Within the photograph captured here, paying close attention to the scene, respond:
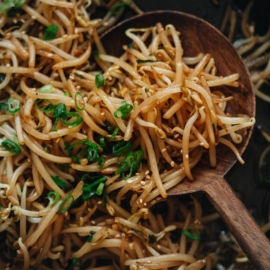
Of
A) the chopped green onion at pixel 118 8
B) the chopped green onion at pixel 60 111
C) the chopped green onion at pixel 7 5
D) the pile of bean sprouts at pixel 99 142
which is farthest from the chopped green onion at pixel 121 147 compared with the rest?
the chopped green onion at pixel 7 5

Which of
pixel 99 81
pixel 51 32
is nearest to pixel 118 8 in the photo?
pixel 51 32

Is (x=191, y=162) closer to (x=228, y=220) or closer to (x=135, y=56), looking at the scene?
(x=228, y=220)

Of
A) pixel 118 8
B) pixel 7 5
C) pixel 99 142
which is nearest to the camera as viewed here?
pixel 99 142

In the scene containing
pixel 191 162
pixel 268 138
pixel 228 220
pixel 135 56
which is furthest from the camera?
pixel 268 138

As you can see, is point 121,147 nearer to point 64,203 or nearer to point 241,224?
point 64,203

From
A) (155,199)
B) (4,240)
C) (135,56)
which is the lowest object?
(4,240)

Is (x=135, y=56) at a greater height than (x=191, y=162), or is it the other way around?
(x=135, y=56)

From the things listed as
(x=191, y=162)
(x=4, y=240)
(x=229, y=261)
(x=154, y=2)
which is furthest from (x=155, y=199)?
(x=154, y=2)
